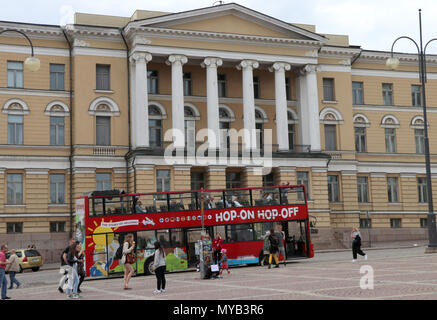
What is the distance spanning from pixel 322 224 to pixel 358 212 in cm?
499

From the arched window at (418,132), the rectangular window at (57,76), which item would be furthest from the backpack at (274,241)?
the arched window at (418,132)

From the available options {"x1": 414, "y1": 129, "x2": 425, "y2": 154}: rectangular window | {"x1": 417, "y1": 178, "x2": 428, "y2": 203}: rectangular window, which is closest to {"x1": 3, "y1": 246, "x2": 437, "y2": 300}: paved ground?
{"x1": 417, "y1": 178, "x2": 428, "y2": 203}: rectangular window

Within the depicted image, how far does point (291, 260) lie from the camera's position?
1367 inches

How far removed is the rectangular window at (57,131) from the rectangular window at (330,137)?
73.0 ft

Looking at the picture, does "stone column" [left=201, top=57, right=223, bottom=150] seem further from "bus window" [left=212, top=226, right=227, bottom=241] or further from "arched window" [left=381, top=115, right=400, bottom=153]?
"arched window" [left=381, top=115, right=400, bottom=153]

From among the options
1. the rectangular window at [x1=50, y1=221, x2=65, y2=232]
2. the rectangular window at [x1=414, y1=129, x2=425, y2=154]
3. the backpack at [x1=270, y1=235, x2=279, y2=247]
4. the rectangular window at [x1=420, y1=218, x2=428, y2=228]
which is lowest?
the backpack at [x1=270, y1=235, x2=279, y2=247]

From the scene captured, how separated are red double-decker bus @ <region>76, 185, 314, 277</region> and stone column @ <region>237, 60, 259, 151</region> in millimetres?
16786

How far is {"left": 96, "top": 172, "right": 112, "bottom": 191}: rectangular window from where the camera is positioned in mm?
46150

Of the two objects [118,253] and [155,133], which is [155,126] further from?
[118,253]

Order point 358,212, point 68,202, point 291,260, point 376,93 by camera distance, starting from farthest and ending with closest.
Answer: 1. point 376,93
2. point 358,212
3. point 68,202
4. point 291,260

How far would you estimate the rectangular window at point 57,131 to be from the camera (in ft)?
153

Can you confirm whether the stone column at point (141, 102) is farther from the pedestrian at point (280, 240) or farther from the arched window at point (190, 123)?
the pedestrian at point (280, 240)
